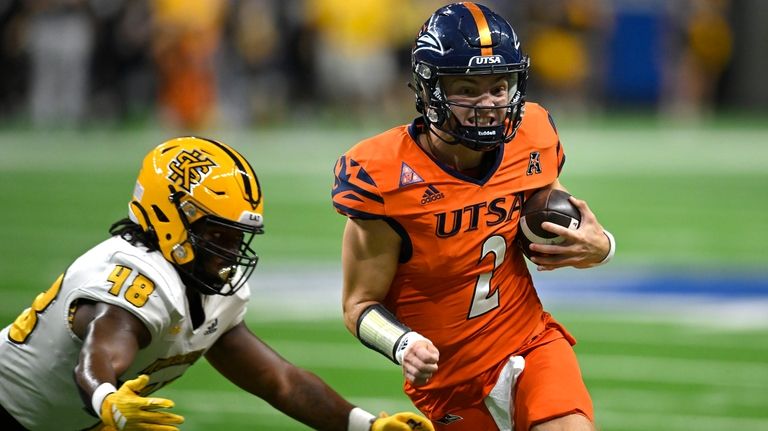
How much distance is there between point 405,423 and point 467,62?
1117mm

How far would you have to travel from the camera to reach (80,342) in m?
4.21

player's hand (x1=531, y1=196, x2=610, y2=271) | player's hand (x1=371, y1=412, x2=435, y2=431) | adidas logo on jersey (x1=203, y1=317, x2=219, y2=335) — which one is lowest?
player's hand (x1=371, y1=412, x2=435, y2=431)

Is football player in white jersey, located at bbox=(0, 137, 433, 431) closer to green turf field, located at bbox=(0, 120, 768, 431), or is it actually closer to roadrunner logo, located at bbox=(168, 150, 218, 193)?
roadrunner logo, located at bbox=(168, 150, 218, 193)

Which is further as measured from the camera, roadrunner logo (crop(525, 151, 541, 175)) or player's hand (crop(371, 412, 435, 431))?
roadrunner logo (crop(525, 151, 541, 175))

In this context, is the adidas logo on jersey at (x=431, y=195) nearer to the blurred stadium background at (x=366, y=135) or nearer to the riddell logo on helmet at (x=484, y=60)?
the riddell logo on helmet at (x=484, y=60)

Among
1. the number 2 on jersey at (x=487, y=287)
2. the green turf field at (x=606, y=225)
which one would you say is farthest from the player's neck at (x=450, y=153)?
the green turf field at (x=606, y=225)

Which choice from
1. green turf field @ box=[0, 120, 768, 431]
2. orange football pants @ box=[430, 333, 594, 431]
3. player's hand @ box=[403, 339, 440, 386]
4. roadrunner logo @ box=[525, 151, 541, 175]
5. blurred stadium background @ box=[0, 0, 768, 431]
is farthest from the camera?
blurred stadium background @ box=[0, 0, 768, 431]

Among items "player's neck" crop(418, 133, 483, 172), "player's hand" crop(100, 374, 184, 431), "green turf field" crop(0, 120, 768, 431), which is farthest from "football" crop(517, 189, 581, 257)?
"green turf field" crop(0, 120, 768, 431)

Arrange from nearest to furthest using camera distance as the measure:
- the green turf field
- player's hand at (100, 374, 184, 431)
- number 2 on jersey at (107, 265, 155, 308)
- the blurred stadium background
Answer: player's hand at (100, 374, 184, 431) → number 2 on jersey at (107, 265, 155, 308) → the green turf field → the blurred stadium background

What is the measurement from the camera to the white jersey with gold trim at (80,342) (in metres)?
4.14

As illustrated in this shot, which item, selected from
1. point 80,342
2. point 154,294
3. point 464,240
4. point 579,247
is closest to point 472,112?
point 464,240

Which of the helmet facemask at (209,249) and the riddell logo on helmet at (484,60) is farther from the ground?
the riddell logo on helmet at (484,60)

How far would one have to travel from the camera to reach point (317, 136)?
18453mm

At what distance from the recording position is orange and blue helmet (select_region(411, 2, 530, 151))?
14.0ft
